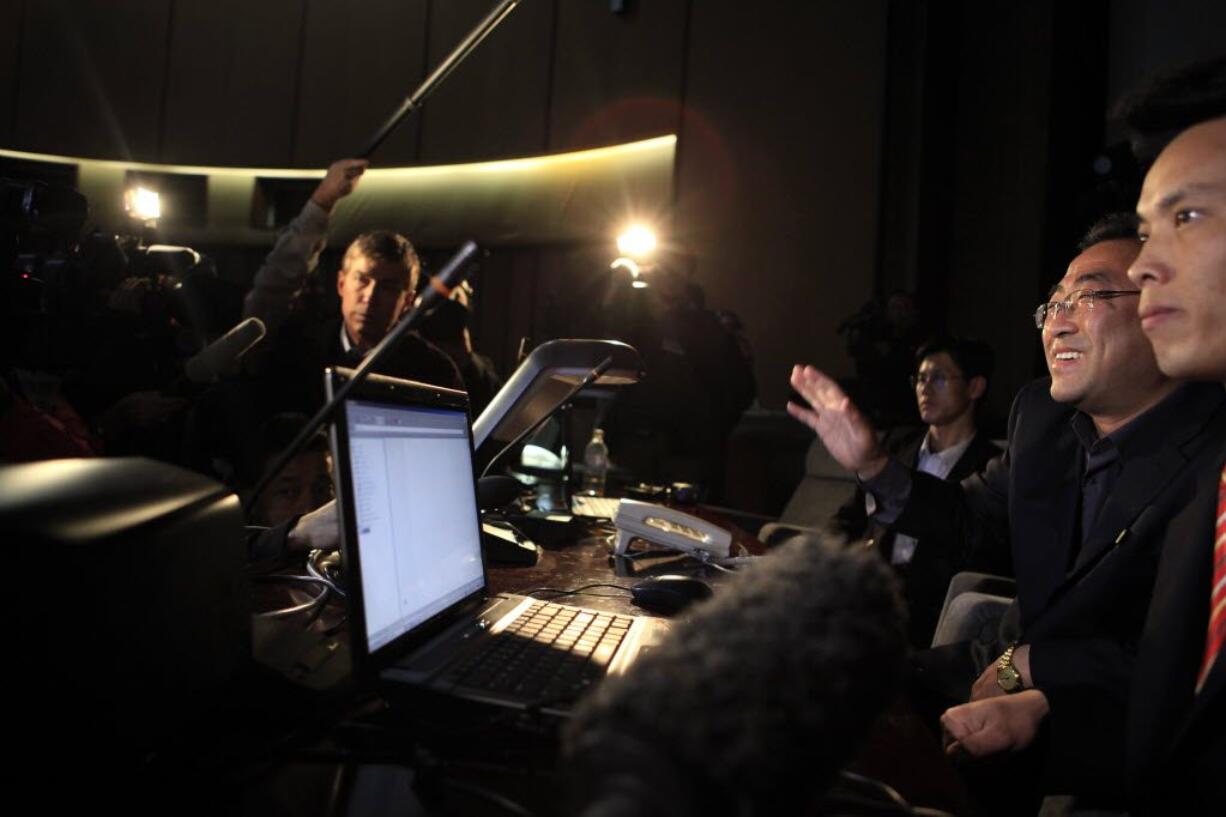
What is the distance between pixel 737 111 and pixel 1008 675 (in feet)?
15.0

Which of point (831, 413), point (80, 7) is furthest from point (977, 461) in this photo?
point (80, 7)

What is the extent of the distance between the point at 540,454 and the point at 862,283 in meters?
2.89

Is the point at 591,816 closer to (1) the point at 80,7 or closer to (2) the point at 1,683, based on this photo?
(2) the point at 1,683

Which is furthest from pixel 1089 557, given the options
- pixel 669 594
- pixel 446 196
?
pixel 446 196

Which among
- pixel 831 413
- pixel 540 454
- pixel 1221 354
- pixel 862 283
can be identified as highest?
pixel 862 283

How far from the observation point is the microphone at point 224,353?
1.94 m

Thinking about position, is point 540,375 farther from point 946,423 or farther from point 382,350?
point 946,423

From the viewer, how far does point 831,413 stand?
149cm

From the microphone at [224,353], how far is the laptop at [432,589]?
117cm

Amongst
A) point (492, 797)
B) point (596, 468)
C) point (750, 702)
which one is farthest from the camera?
point (596, 468)

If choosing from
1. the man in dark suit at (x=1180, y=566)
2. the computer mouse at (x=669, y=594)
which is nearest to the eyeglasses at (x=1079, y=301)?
the man in dark suit at (x=1180, y=566)

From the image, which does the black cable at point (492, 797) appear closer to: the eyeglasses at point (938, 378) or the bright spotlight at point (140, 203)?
the bright spotlight at point (140, 203)

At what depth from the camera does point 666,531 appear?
1.59m

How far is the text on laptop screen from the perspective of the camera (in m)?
0.71
